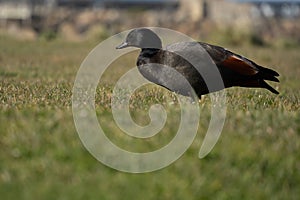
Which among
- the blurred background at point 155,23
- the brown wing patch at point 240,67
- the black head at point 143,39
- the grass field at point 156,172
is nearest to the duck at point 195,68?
the brown wing patch at point 240,67

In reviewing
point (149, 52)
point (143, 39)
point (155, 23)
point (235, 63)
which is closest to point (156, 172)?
point (235, 63)

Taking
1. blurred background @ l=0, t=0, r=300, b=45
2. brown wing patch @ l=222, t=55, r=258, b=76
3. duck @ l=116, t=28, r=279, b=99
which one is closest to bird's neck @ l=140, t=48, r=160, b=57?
duck @ l=116, t=28, r=279, b=99

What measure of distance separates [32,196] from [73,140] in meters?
0.85

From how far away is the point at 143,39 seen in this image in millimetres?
8992

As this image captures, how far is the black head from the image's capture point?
8.85 metres

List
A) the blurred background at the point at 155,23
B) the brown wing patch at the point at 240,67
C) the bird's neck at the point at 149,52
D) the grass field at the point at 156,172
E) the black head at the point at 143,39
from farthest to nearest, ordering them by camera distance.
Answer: the blurred background at the point at 155,23 → the black head at the point at 143,39 → the bird's neck at the point at 149,52 → the brown wing patch at the point at 240,67 → the grass field at the point at 156,172

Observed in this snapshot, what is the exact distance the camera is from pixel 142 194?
5.11 m

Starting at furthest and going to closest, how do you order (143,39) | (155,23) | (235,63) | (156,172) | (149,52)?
(155,23)
(143,39)
(149,52)
(235,63)
(156,172)

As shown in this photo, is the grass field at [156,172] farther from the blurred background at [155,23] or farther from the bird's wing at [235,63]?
the blurred background at [155,23]

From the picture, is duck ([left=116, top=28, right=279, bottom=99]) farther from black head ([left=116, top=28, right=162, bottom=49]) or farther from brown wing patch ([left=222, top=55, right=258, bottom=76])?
black head ([left=116, top=28, right=162, bottom=49])

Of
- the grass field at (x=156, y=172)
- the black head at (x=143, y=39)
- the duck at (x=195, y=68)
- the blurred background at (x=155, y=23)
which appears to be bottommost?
the blurred background at (x=155, y=23)

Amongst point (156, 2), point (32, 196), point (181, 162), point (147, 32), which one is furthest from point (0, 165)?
point (156, 2)

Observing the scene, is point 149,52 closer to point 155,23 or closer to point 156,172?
point 156,172

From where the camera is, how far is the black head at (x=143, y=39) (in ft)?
29.0
